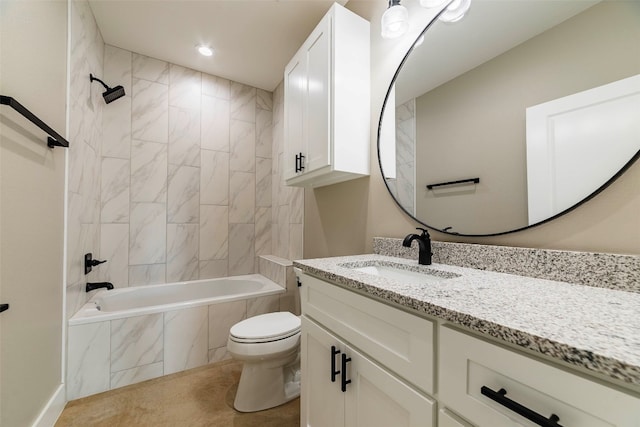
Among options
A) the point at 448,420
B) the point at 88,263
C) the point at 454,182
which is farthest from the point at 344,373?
the point at 88,263

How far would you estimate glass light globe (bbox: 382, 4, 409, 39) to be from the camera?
125 centimetres

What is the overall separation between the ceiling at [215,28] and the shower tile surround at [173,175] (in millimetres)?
151

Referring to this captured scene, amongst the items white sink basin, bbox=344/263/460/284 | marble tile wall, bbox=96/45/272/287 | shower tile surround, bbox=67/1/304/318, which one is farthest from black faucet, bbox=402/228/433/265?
marble tile wall, bbox=96/45/272/287

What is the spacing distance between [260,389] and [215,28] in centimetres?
264

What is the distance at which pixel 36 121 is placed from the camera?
1.11 m

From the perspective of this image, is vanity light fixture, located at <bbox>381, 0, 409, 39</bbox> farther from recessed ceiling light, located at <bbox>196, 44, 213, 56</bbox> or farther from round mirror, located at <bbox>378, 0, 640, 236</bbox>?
recessed ceiling light, located at <bbox>196, 44, 213, 56</bbox>

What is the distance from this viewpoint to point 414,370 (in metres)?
0.63

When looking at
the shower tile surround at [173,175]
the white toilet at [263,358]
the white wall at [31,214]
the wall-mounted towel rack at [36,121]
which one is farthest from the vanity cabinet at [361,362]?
the shower tile surround at [173,175]

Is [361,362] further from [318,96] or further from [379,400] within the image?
[318,96]

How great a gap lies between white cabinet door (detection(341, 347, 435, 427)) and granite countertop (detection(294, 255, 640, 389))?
217mm

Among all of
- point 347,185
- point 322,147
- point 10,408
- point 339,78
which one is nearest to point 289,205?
point 347,185

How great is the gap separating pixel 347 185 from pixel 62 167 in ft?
5.73

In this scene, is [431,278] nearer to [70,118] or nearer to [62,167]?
[62,167]

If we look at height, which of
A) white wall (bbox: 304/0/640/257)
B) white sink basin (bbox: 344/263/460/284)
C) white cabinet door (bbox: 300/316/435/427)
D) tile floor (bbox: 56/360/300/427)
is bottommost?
tile floor (bbox: 56/360/300/427)
